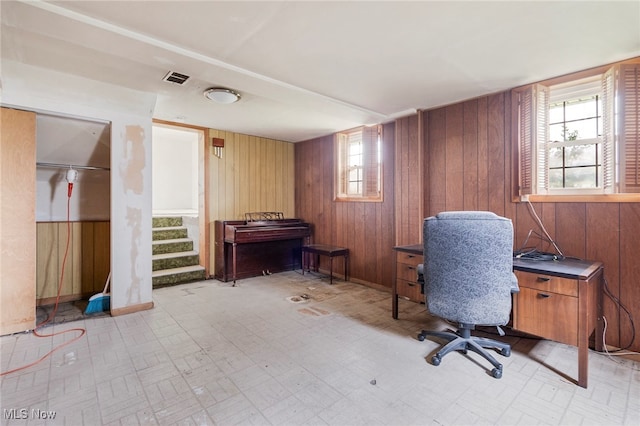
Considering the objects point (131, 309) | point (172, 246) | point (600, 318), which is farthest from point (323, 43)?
point (172, 246)

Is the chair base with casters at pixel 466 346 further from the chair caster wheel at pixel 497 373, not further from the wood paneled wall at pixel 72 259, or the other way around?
the wood paneled wall at pixel 72 259

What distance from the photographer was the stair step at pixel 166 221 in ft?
17.2

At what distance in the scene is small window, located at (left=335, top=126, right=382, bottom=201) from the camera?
4297 millimetres

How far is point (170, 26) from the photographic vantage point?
1952mm

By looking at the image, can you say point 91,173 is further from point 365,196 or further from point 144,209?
point 365,196

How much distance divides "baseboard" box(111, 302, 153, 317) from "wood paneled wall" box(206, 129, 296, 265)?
1469mm

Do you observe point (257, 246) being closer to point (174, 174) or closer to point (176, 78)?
point (176, 78)

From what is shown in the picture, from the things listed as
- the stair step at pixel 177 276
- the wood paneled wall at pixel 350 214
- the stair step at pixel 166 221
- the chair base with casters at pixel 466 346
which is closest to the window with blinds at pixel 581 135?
the chair base with casters at pixel 466 346

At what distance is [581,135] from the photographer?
2.63 meters

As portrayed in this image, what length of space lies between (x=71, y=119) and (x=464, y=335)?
4.33m

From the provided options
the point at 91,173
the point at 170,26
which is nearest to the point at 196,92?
the point at 170,26

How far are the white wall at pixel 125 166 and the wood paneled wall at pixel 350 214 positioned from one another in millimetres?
2754

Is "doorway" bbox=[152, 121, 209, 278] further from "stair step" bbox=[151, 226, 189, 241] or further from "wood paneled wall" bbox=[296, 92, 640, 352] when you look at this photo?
"wood paneled wall" bbox=[296, 92, 640, 352]

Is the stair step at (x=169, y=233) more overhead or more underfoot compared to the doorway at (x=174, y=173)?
more underfoot
